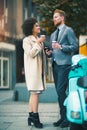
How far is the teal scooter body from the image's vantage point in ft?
17.2

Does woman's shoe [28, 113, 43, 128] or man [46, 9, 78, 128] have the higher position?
man [46, 9, 78, 128]

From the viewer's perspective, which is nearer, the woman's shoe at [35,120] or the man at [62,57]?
the man at [62,57]

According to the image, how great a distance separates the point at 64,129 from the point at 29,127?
1.99ft

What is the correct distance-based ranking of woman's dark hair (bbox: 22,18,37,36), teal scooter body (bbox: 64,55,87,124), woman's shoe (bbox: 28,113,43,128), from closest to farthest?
teal scooter body (bbox: 64,55,87,124), woman's shoe (bbox: 28,113,43,128), woman's dark hair (bbox: 22,18,37,36)

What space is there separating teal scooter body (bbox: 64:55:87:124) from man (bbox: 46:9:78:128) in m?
1.47

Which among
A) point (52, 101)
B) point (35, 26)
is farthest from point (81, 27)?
point (35, 26)

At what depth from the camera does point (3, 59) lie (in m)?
31.5

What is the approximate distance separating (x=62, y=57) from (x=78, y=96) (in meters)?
1.93

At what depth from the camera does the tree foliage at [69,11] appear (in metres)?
18.4

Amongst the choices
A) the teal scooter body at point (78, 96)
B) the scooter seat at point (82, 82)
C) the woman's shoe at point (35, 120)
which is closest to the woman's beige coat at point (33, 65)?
the woman's shoe at point (35, 120)

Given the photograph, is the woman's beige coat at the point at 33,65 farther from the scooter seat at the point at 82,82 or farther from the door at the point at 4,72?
the door at the point at 4,72

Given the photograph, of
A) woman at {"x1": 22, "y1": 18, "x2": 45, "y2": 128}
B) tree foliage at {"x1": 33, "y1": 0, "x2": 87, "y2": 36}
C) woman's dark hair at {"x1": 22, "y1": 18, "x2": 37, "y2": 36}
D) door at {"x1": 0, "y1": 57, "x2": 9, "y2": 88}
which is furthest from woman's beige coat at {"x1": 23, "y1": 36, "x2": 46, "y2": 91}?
door at {"x1": 0, "y1": 57, "x2": 9, "y2": 88}

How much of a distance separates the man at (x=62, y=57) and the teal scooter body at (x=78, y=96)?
4.81 ft

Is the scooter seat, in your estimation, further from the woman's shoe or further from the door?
the door
